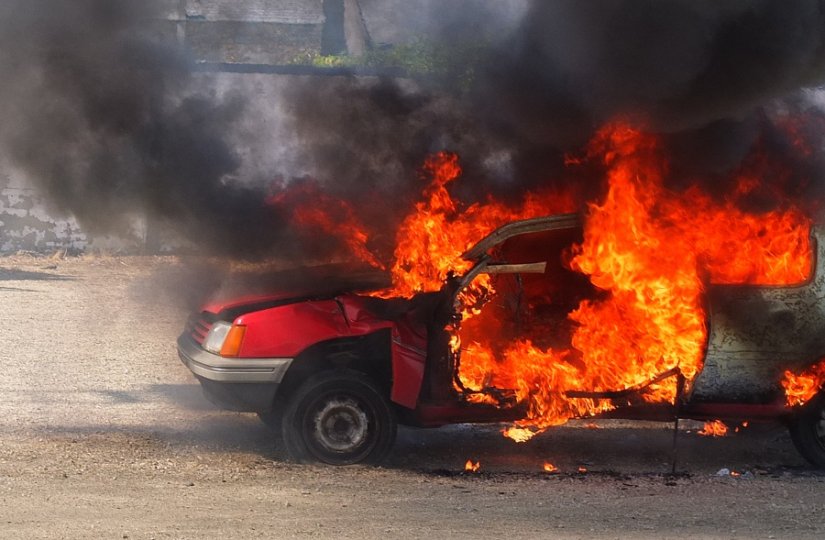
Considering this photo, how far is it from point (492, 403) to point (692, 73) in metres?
3.03

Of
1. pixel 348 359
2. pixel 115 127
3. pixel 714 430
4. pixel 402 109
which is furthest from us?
pixel 402 109

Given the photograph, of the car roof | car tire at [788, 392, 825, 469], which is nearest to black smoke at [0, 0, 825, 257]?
the car roof

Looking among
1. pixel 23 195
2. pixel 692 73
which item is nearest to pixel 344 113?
pixel 692 73

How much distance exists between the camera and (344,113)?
10.4 metres

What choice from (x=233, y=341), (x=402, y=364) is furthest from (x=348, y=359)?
(x=233, y=341)

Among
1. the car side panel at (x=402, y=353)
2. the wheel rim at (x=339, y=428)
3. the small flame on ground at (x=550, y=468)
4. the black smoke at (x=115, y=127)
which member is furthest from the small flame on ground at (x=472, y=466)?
the black smoke at (x=115, y=127)

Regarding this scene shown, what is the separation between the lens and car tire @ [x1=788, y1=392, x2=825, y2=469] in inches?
270

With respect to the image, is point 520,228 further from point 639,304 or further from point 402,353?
point 402,353

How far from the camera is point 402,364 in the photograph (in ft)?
22.0

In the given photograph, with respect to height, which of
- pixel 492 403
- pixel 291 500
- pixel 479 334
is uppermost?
pixel 479 334

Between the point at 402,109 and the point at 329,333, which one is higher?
the point at 402,109

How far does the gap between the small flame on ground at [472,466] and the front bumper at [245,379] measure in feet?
4.38

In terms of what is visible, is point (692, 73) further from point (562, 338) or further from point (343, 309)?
point (343, 309)

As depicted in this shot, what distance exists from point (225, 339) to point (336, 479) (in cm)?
117
